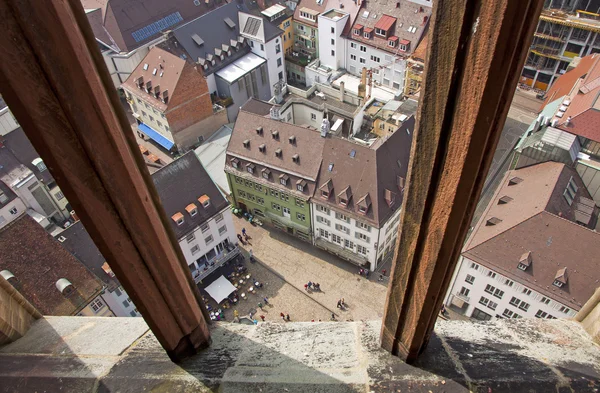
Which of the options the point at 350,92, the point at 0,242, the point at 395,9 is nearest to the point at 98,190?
the point at 0,242

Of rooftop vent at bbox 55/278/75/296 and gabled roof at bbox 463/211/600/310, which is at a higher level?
rooftop vent at bbox 55/278/75/296

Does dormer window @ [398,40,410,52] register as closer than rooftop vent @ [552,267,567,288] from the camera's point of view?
No

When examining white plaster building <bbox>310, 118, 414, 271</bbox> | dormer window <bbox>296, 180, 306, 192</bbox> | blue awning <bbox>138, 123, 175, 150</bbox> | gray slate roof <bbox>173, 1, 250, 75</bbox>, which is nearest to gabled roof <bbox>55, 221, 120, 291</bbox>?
dormer window <bbox>296, 180, 306, 192</bbox>

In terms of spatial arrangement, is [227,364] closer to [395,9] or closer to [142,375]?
[142,375]

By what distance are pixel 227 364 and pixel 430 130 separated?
2.94 m

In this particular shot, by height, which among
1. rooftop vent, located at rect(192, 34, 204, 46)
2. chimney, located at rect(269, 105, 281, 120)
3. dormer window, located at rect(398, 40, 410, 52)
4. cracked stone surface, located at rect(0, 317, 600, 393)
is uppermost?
cracked stone surface, located at rect(0, 317, 600, 393)

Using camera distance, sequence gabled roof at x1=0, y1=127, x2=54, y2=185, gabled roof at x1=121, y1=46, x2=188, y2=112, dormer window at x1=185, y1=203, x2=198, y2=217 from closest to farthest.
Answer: dormer window at x1=185, y1=203, x2=198, y2=217 < gabled roof at x1=0, y1=127, x2=54, y2=185 < gabled roof at x1=121, y1=46, x2=188, y2=112

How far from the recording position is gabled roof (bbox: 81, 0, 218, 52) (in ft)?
120

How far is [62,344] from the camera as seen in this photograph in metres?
4.69

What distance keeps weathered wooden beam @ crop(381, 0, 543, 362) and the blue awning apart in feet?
102

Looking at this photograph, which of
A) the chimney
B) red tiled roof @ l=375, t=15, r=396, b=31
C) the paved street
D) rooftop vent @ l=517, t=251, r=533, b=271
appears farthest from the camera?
red tiled roof @ l=375, t=15, r=396, b=31

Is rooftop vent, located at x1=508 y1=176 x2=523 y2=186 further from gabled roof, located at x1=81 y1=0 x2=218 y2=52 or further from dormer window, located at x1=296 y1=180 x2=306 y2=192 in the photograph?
gabled roof, located at x1=81 y1=0 x2=218 y2=52

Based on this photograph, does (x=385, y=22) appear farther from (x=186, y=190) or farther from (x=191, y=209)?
(x=191, y=209)

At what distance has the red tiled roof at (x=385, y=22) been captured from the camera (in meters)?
35.6
